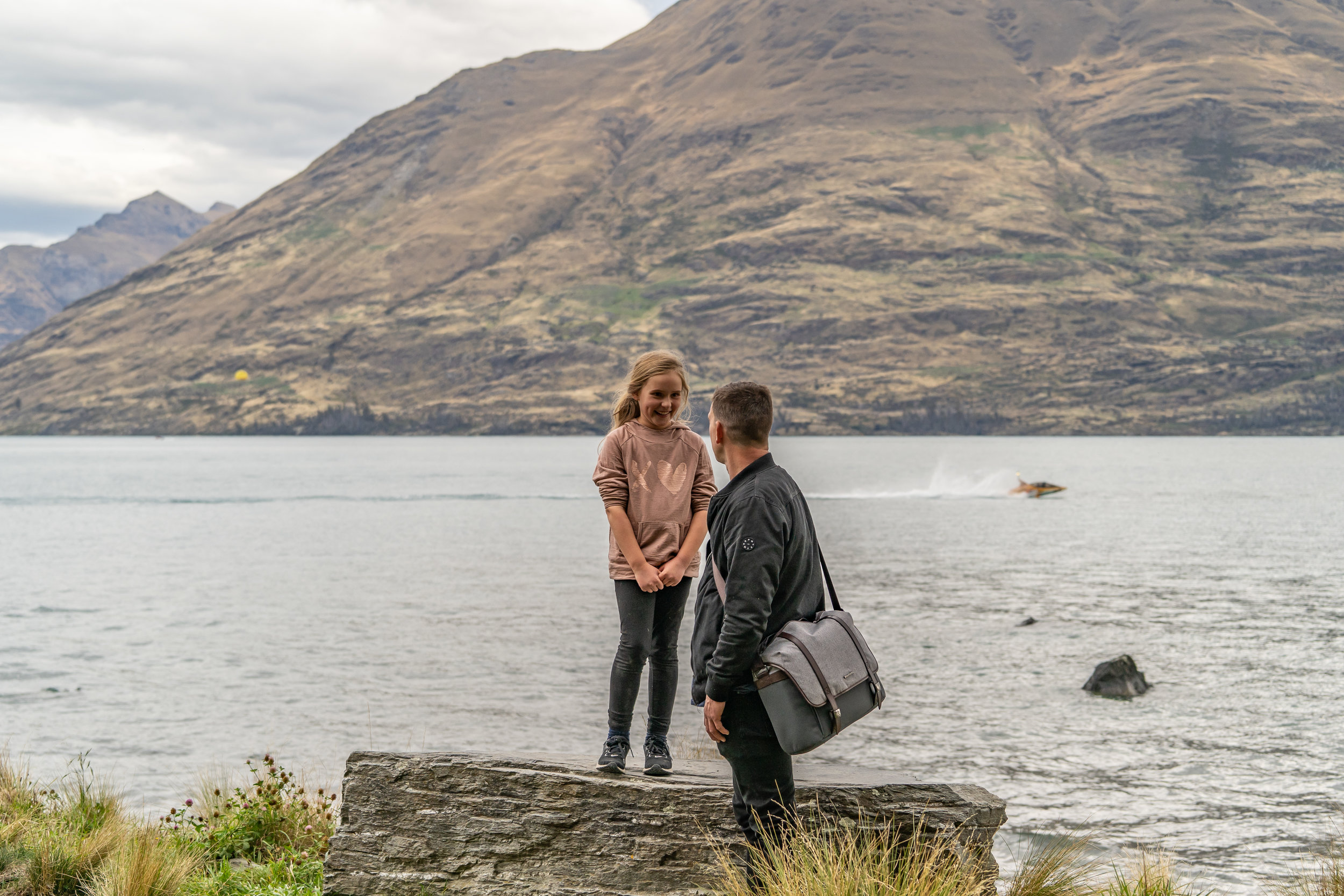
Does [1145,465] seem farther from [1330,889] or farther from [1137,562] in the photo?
[1330,889]

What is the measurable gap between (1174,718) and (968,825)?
14432 millimetres

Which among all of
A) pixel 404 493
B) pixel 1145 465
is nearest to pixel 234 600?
pixel 404 493

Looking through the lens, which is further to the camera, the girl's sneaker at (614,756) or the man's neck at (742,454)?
the girl's sneaker at (614,756)

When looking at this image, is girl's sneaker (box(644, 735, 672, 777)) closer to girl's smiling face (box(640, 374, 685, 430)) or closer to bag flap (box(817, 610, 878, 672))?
bag flap (box(817, 610, 878, 672))

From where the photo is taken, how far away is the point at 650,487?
20.8 ft

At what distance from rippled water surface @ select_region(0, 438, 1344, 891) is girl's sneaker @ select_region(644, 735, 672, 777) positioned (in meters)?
7.04

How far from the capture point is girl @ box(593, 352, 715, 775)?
628 cm

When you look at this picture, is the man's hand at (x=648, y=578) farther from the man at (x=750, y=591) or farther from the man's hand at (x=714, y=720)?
the man's hand at (x=714, y=720)

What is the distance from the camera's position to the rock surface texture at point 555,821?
6.29m

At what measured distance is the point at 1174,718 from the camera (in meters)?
18.6

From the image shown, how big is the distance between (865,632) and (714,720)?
22949mm

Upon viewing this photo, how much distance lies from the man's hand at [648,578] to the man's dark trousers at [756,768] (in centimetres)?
109

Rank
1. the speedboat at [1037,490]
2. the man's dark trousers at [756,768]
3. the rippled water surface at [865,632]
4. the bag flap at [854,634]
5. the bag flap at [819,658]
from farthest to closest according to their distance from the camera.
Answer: the speedboat at [1037,490], the rippled water surface at [865,632], the man's dark trousers at [756,768], the bag flap at [854,634], the bag flap at [819,658]

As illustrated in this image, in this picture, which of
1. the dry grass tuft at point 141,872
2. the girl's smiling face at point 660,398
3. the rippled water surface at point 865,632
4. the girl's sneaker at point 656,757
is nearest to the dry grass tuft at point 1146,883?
the girl's sneaker at point 656,757
